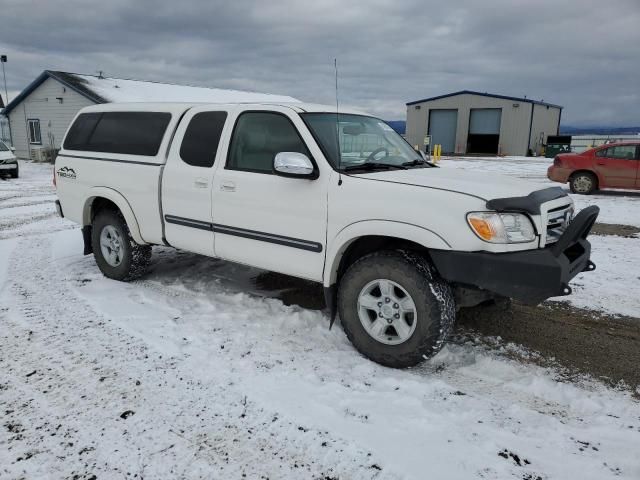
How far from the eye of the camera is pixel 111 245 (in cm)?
588

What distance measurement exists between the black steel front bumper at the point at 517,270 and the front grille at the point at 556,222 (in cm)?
14

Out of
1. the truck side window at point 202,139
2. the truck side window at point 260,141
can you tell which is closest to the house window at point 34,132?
the truck side window at point 202,139

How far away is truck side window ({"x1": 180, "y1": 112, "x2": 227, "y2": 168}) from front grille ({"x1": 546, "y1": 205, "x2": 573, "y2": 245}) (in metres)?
2.99

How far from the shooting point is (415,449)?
110 inches

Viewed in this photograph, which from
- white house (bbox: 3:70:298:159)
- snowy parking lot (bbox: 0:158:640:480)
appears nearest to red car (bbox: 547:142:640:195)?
snowy parking lot (bbox: 0:158:640:480)

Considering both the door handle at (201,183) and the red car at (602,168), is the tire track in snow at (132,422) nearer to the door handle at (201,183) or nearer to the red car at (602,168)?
the door handle at (201,183)

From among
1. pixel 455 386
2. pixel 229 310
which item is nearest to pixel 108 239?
pixel 229 310

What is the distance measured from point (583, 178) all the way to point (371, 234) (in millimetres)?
12613

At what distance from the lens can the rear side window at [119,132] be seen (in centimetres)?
527

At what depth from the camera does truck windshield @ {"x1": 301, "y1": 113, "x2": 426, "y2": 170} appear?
409cm

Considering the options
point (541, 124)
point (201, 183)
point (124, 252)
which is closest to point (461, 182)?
point (201, 183)

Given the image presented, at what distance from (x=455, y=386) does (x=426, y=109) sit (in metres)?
37.3

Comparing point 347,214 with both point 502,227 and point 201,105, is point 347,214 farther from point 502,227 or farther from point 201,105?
point 201,105

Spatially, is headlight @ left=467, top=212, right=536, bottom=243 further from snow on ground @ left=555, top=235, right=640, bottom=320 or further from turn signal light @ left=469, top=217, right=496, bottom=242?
snow on ground @ left=555, top=235, right=640, bottom=320
